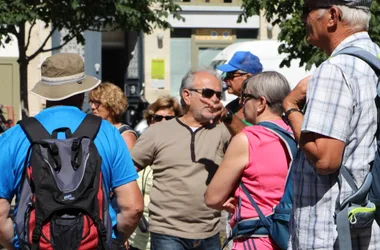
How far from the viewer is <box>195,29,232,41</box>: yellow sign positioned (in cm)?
2905

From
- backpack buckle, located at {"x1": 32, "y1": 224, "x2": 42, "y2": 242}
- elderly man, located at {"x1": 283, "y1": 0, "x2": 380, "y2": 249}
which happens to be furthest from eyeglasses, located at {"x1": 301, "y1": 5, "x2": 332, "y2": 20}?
backpack buckle, located at {"x1": 32, "y1": 224, "x2": 42, "y2": 242}

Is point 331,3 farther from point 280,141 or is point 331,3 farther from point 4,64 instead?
point 4,64

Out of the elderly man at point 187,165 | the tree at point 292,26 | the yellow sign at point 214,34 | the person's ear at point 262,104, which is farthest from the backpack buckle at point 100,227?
the yellow sign at point 214,34

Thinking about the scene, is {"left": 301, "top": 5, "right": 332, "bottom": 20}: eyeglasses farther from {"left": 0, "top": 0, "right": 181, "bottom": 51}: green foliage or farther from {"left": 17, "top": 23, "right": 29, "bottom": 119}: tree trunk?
{"left": 17, "top": 23, "right": 29, "bottom": 119}: tree trunk

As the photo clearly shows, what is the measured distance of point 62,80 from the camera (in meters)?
4.25

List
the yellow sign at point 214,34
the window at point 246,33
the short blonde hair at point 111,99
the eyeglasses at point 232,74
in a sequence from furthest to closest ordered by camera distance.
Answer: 1. the window at point 246,33
2. the yellow sign at point 214,34
3. the short blonde hair at point 111,99
4. the eyeglasses at point 232,74

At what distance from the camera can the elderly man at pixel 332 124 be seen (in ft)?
10.9

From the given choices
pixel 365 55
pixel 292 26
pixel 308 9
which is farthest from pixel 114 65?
pixel 365 55

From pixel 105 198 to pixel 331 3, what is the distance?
4.23 ft

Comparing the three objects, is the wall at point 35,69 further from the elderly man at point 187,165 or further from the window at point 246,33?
the elderly man at point 187,165

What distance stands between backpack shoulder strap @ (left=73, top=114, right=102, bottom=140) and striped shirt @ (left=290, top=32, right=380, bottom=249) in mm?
1047

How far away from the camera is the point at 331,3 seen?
11.5ft

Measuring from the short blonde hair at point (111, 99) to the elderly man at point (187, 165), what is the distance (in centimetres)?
81

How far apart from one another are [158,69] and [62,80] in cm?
2448
